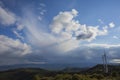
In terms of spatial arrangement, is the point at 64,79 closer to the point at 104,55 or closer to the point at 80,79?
the point at 80,79

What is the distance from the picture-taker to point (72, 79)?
80.7m

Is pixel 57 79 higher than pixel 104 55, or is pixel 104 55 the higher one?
pixel 104 55

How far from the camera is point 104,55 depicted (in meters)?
170

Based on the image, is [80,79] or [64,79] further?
[64,79]

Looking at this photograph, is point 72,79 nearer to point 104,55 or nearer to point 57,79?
point 57,79

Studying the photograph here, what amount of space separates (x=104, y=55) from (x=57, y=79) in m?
89.3

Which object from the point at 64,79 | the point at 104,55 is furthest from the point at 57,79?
the point at 104,55

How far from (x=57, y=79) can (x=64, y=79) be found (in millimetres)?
3934

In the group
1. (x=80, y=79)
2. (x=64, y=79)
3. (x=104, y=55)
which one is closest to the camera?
(x=80, y=79)

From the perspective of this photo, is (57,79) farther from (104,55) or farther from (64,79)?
(104,55)

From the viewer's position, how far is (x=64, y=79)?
84.5 meters

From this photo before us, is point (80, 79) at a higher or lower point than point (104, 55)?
lower

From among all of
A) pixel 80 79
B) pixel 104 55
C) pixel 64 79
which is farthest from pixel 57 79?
pixel 104 55

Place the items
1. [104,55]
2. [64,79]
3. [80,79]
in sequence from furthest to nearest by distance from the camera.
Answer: [104,55] < [64,79] < [80,79]
